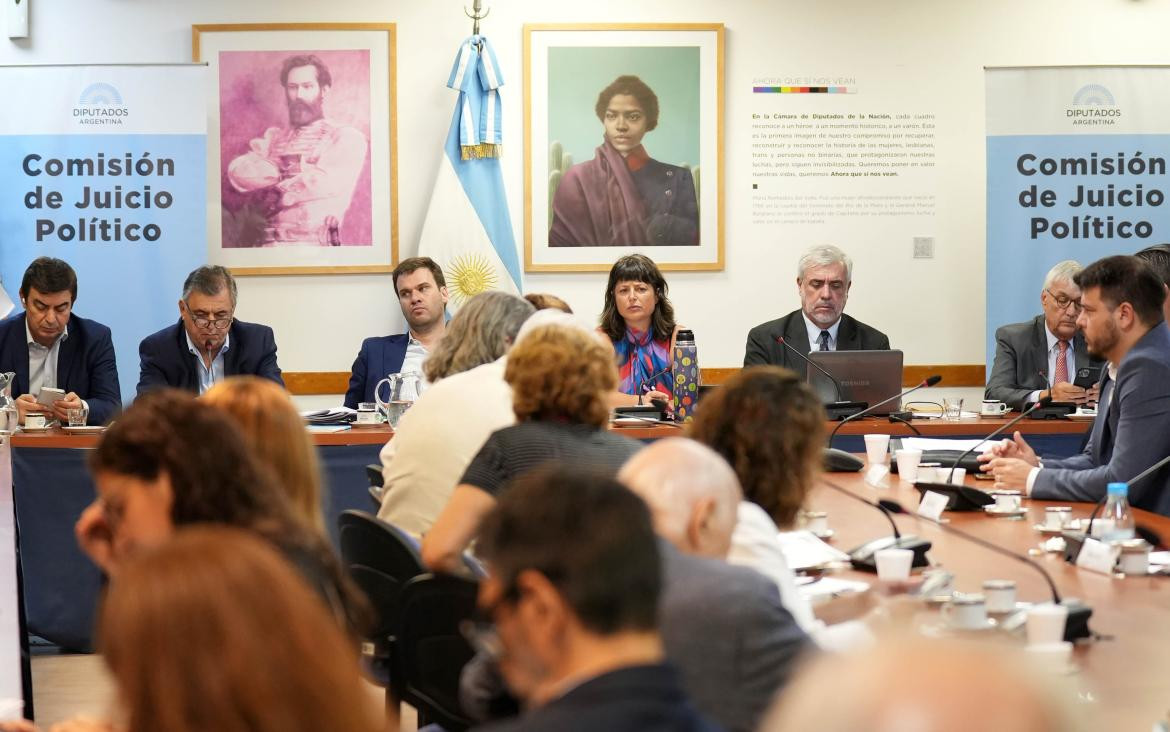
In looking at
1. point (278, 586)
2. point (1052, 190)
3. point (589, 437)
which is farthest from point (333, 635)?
point (1052, 190)

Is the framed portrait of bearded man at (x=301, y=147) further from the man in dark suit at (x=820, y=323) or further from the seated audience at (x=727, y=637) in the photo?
the seated audience at (x=727, y=637)

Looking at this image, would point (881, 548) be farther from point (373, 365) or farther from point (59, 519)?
point (373, 365)

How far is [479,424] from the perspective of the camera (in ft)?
11.0

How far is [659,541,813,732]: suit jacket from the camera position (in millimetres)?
1841

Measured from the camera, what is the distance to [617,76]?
7.24m

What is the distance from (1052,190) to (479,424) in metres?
4.81

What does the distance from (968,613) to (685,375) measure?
3129 millimetres

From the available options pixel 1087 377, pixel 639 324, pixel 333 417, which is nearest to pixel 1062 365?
pixel 1087 377

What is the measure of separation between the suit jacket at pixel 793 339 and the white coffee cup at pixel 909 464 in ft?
6.44

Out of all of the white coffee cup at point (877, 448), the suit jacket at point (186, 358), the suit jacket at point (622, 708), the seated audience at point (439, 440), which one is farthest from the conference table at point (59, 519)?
the suit jacket at point (622, 708)

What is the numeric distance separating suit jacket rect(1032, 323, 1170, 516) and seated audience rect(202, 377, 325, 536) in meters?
2.36

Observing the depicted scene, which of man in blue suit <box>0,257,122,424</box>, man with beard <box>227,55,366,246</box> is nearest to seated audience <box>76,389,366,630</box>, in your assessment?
man in blue suit <box>0,257,122,424</box>

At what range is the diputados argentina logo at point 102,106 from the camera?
270 inches

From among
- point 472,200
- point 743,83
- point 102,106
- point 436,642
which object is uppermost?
point 743,83
